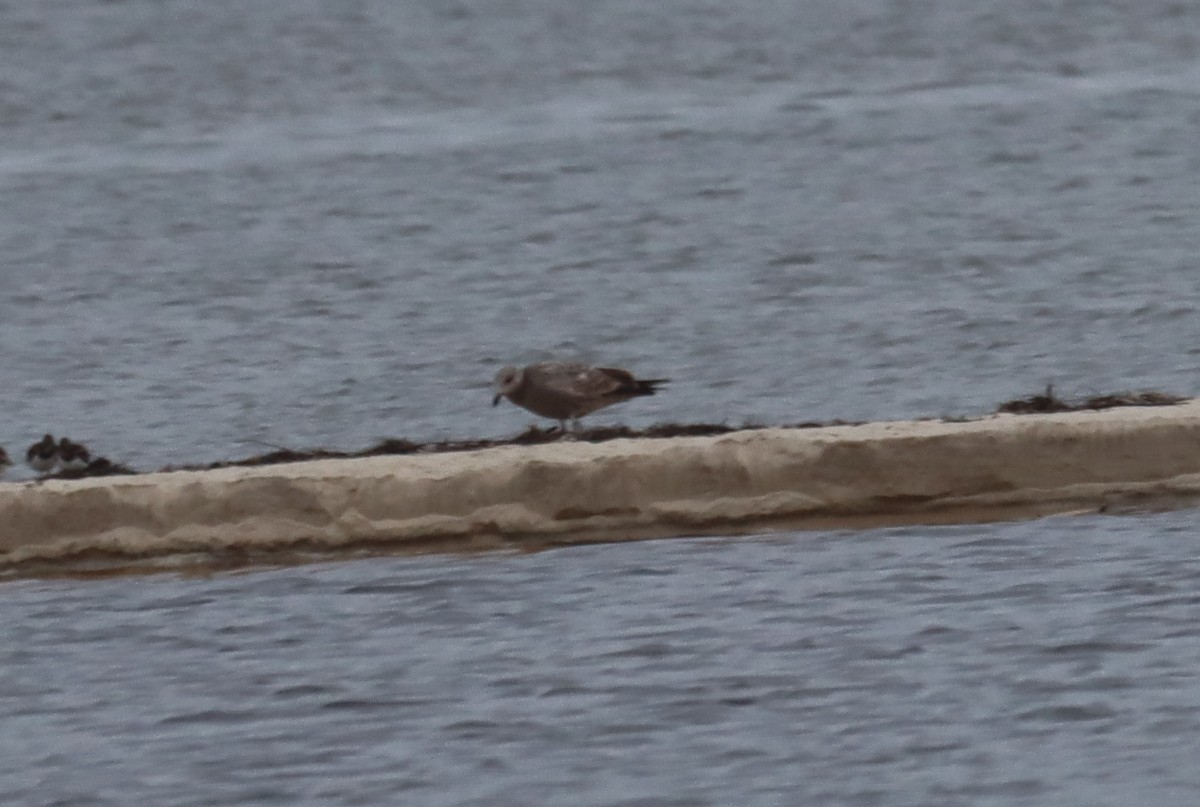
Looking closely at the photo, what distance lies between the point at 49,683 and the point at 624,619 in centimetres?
172

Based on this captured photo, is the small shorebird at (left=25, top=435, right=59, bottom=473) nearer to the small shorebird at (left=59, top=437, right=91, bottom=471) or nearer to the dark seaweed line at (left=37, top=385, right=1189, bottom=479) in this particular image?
the small shorebird at (left=59, top=437, right=91, bottom=471)

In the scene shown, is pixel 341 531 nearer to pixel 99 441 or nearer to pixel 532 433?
pixel 532 433

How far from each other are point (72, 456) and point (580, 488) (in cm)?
199

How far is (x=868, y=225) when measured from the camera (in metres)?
25.2

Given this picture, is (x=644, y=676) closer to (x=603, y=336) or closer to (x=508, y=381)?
(x=508, y=381)

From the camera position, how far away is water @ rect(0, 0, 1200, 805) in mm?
8305

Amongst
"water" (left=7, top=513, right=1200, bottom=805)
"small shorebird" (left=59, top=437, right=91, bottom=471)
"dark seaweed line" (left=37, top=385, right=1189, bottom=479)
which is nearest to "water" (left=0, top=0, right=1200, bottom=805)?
"water" (left=7, top=513, right=1200, bottom=805)

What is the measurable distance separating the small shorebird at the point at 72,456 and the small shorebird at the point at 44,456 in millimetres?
21

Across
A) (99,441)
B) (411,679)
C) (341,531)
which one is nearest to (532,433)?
(341,531)

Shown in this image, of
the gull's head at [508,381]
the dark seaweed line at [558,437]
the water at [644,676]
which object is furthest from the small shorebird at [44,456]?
the gull's head at [508,381]

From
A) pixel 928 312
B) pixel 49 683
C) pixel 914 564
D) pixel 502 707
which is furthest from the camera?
pixel 928 312

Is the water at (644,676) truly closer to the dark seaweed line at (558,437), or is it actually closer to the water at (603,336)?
the water at (603,336)

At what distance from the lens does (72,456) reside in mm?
11109

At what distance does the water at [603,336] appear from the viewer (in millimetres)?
8305
